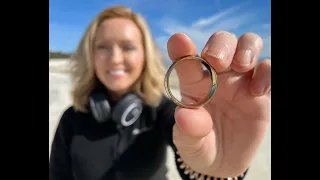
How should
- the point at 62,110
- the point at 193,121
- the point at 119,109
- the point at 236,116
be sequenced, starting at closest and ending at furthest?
1. the point at 193,121
2. the point at 236,116
3. the point at 119,109
4. the point at 62,110

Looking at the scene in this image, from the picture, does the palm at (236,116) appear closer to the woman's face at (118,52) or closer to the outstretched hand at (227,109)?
the outstretched hand at (227,109)

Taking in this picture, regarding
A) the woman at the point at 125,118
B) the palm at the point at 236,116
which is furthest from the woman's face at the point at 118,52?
the palm at the point at 236,116

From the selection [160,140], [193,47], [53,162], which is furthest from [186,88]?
[53,162]

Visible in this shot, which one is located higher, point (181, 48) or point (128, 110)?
point (181, 48)

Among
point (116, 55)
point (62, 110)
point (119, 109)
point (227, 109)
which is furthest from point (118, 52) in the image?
point (62, 110)

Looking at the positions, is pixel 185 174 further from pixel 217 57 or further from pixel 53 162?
pixel 53 162

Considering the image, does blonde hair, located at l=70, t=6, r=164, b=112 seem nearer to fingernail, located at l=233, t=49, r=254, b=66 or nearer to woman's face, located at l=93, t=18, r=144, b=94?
woman's face, located at l=93, t=18, r=144, b=94

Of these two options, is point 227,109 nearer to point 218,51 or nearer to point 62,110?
point 218,51
